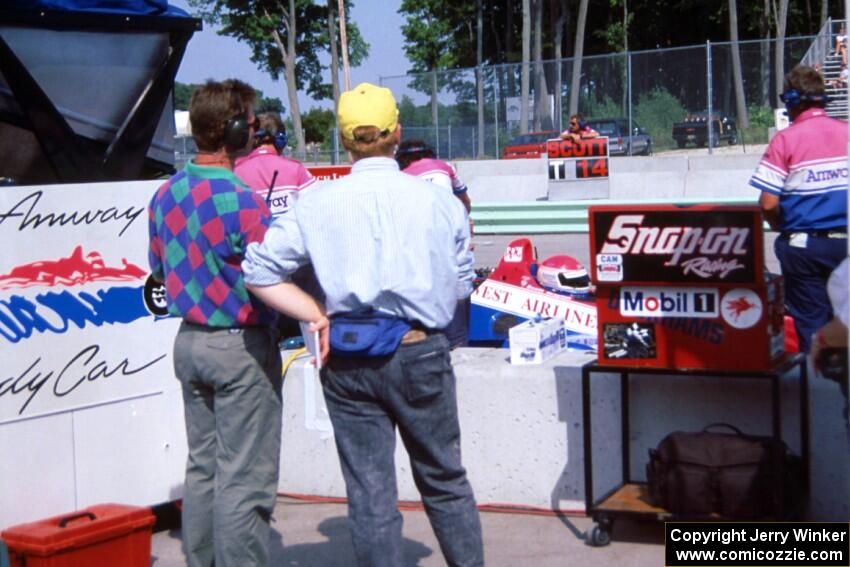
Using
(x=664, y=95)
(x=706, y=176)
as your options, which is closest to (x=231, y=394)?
(x=706, y=176)

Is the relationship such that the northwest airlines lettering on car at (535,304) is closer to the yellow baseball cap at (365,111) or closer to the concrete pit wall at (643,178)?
the yellow baseball cap at (365,111)

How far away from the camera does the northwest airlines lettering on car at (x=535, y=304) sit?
7672 mm

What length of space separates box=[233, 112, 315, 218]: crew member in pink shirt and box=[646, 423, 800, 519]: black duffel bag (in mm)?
2788

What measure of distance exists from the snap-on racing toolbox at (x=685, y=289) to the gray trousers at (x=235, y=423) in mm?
1541

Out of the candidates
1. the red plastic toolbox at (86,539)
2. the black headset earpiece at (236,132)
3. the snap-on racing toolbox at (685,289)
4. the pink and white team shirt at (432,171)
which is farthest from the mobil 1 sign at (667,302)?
the pink and white team shirt at (432,171)

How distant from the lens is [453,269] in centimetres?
A: 402

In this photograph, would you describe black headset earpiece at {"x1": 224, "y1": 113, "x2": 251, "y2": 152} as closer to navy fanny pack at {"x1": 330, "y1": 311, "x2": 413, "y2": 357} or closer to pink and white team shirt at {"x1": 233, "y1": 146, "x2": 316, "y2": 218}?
navy fanny pack at {"x1": 330, "y1": 311, "x2": 413, "y2": 357}

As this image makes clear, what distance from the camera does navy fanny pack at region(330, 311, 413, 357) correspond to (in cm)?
388

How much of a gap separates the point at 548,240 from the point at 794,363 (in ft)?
53.6

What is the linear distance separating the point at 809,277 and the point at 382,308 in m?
2.86

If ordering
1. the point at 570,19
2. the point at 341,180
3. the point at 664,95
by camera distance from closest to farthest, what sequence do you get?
the point at 341,180 < the point at 664,95 < the point at 570,19

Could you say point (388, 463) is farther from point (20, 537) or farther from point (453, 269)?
point (20, 537)

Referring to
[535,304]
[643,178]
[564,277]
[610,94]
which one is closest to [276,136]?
[535,304]

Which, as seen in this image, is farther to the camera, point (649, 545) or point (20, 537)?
point (649, 545)
